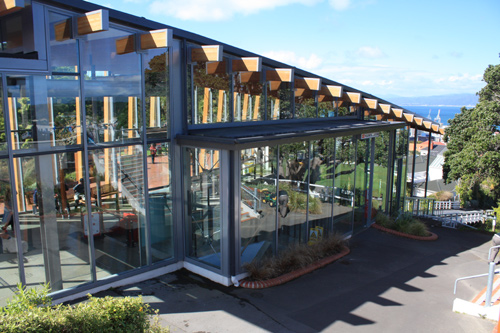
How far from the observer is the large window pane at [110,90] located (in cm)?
735

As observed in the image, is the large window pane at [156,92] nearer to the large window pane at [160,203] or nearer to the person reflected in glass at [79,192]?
the large window pane at [160,203]

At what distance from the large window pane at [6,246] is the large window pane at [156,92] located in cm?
247

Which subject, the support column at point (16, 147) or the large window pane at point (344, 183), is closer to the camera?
the support column at point (16, 147)

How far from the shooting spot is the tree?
23109 mm

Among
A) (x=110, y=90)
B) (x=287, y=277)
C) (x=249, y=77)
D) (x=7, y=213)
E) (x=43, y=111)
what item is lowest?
(x=287, y=277)

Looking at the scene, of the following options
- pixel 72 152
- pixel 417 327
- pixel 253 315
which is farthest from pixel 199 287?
pixel 417 327

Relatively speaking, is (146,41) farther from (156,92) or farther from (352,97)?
(352,97)

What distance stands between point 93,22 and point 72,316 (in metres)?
4.54

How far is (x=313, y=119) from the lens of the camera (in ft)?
41.3

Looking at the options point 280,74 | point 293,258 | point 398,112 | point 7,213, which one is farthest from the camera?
point 398,112

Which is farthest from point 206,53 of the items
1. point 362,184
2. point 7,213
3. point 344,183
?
point 362,184

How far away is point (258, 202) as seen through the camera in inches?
365

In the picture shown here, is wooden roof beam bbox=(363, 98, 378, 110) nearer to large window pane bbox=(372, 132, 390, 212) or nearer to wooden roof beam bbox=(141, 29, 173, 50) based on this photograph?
large window pane bbox=(372, 132, 390, 212)

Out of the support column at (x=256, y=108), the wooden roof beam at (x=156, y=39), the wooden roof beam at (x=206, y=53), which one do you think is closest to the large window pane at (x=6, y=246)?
the wooden roof beam at (x=156, y=39)
